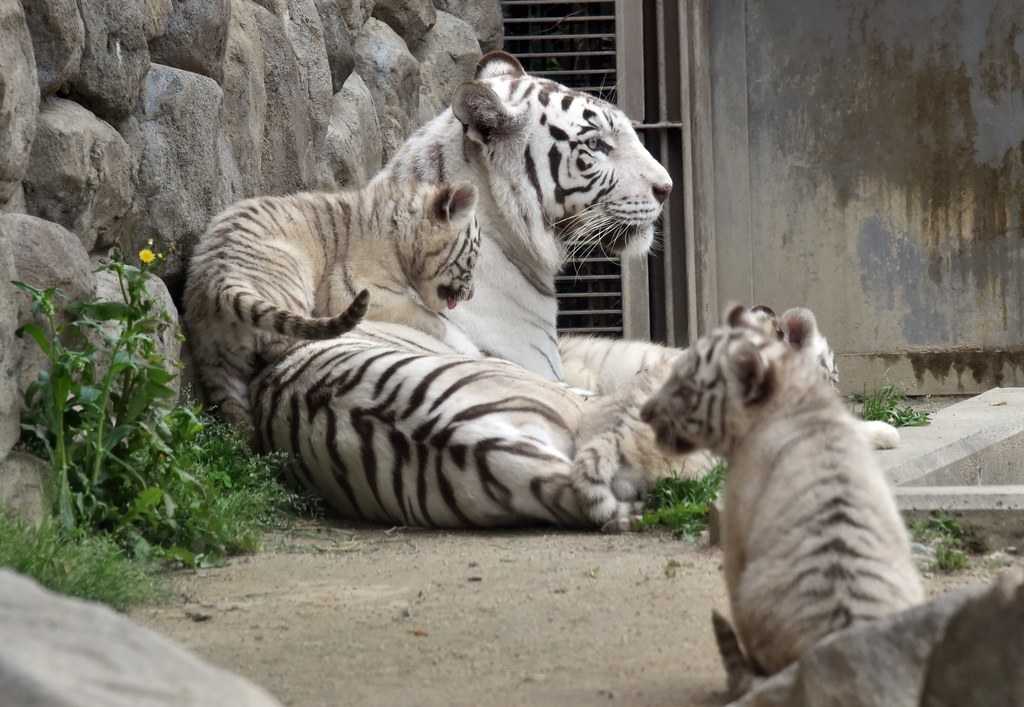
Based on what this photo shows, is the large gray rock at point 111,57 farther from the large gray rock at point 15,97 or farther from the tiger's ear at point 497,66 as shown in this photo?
the tiger's ear at point 497,66

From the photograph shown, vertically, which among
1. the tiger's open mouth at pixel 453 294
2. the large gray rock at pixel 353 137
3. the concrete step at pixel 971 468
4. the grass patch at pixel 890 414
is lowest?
the grass patch at pixel 890 414

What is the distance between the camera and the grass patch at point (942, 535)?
12.9 ft

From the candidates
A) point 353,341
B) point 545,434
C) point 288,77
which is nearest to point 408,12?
point 288,77

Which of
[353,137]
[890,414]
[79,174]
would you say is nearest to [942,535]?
[890,414]

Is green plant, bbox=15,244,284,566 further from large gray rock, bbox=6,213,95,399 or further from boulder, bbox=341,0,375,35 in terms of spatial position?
boulder, bbox=341,0,375,35

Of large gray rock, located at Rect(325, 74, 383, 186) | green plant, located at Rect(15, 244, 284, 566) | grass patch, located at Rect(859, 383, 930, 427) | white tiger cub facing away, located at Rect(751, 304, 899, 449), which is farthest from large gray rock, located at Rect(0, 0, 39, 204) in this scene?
grass patch, located at Rect(859, 383, 930, 427)

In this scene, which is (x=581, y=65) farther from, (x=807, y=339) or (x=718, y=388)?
(x=718, y=388)

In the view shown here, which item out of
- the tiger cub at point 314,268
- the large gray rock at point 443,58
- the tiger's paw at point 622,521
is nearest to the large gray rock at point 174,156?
the tiger cub at point 314,268

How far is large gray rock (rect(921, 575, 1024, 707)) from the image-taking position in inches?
74.4

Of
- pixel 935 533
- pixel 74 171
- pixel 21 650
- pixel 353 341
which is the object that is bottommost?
pixel 935 533

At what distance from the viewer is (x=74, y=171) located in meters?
4.29

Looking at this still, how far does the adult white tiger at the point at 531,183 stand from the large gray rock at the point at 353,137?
0.79 m

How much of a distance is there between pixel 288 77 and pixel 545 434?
235 centimetres

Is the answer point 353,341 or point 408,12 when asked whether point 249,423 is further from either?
point 408,12
